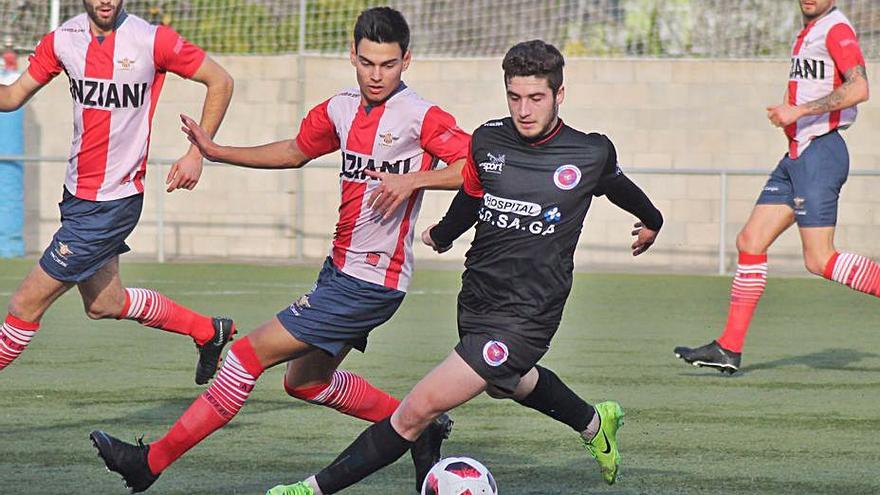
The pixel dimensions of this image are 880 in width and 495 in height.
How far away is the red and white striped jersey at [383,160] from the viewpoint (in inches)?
217

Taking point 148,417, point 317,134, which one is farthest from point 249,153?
point 148,417

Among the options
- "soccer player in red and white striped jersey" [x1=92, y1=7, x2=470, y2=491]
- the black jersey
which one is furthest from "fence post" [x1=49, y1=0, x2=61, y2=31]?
the black jersey

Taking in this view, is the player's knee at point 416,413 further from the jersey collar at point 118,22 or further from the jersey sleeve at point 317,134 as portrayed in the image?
the jersey collar at point 118,22

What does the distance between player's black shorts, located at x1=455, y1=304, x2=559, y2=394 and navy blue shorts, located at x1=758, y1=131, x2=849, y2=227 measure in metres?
→ 3.63

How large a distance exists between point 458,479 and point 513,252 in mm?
782

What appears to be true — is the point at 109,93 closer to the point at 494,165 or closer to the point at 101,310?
the point at 101,310

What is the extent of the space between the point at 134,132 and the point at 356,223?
172cm

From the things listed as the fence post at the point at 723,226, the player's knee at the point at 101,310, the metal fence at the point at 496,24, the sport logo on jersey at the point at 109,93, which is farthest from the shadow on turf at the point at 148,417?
the metal fence at the point at 496,24

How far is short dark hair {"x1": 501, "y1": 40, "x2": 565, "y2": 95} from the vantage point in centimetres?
504

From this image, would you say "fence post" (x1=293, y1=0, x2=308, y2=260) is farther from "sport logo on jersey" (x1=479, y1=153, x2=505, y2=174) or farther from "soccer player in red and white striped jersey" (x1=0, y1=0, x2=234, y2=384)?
"sport logo on jersey" (x1=479, y1=153, x2=505, y2=174)

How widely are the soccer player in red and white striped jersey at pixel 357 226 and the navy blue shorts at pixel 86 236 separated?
4.24 feet

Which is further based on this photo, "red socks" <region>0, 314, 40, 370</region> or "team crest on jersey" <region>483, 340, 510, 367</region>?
"red socks" <region>0, 314, 40, 370</region>

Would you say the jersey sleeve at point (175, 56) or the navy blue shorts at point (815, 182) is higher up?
the jersey sleeve at point (175, 56)

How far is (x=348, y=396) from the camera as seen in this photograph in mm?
5906
